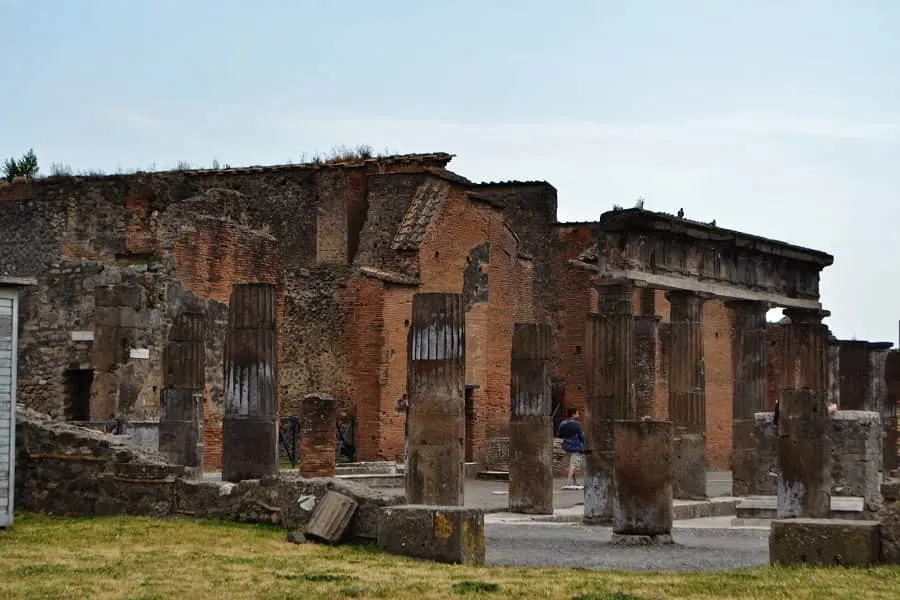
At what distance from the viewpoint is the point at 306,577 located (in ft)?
42.2

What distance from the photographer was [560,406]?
38719 mm

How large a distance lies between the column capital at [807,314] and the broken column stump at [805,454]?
21.7 ft

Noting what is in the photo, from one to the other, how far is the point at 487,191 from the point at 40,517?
22744mm

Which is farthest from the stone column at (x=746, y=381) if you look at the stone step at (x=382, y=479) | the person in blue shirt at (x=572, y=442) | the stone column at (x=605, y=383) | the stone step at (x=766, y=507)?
the stone step at (x=382, y=479)

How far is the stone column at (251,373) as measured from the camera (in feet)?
65.5

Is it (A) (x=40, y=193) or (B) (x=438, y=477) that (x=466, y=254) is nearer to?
(A) (x=40, y=193)

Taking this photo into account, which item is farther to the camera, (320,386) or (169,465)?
(320,386)

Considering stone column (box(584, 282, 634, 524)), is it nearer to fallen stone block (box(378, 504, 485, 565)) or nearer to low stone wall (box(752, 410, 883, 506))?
low stone wall (box(752, 410, 883, 506))

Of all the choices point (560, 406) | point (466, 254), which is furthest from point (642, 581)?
point (560, 406)

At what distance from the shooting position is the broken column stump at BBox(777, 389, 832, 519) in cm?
2091

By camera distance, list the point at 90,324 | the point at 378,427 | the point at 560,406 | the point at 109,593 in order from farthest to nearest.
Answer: the point at 560,406, the point at 378,427, the point at 90,324, the point at 109,593

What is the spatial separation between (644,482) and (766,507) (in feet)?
19.0

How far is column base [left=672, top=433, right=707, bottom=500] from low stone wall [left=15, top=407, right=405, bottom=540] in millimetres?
8881

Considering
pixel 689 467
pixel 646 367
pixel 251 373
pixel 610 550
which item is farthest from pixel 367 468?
pixel 610 550
